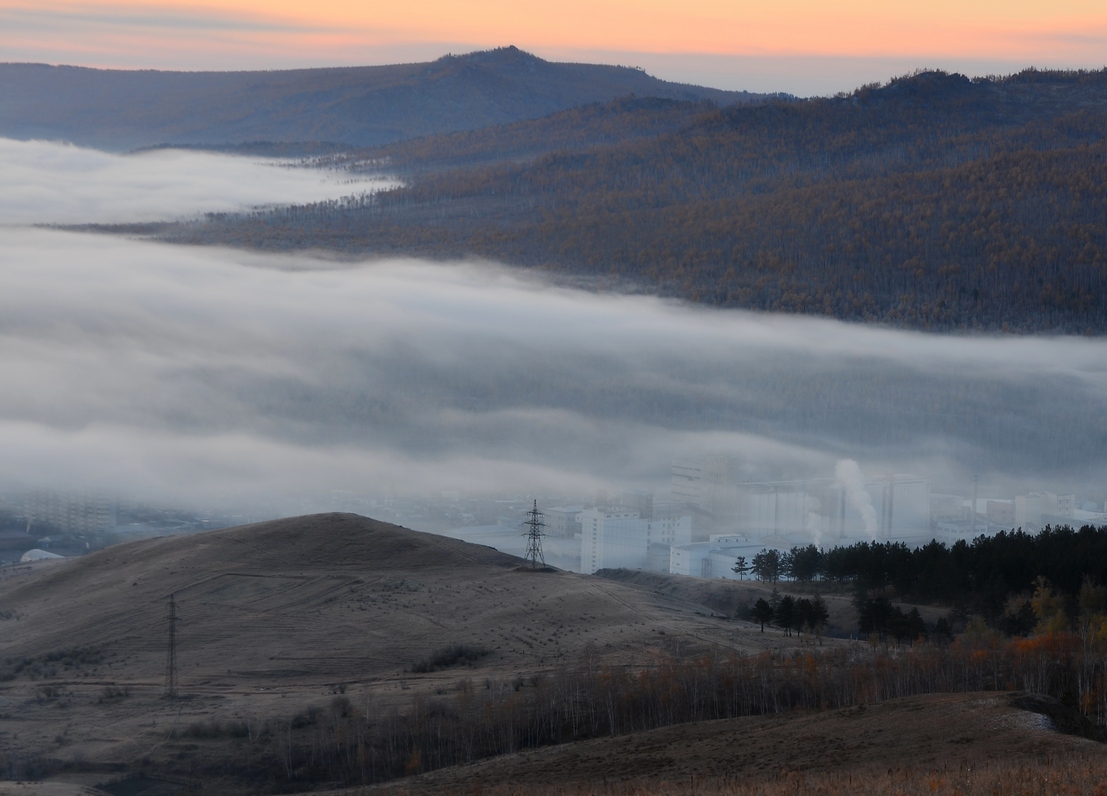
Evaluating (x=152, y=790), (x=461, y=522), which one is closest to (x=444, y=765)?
(x=152, y=790)

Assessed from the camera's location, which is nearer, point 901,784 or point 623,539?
point 901,784

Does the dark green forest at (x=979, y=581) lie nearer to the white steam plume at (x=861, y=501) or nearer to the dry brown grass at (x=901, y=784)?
the dry brown grass at (x=901, y=784)

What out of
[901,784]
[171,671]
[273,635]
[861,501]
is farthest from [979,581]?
[861,501]

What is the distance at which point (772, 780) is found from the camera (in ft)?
134

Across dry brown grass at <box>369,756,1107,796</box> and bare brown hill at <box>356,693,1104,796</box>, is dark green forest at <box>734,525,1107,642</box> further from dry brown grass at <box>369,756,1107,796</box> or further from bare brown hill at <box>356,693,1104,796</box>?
dry brown grass at <box>369,756,1107,796</box>

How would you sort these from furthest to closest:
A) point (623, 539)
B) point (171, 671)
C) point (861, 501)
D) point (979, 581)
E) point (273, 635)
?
1. point (861, 501)
2. point (623, 539)
3. point (979, 581)
4. point (273, 635)
5. point (171, 671)

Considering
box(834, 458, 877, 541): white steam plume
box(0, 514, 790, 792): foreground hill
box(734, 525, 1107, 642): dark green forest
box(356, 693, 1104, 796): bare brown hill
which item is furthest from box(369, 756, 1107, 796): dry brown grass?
box(834, 458, 877, 541): white steam plume

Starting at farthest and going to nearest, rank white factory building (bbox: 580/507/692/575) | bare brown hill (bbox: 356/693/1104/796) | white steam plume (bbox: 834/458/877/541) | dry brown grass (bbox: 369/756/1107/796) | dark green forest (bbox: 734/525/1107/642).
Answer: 1. white steam plume (bbox: 834/458/877/541)
2. white factory building (bbox: 580/507/692/575)
3. dark green forest (bbox: 734/525/1107/642)
4. bare brown hill (bbox: 356/693/1104/796)
5. dry brown grass (bbox: 369/756/1107/796)

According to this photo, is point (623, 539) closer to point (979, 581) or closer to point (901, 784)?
point (979, 581)

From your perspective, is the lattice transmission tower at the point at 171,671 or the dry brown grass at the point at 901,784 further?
the lattice transmission tower at the point at 171,671

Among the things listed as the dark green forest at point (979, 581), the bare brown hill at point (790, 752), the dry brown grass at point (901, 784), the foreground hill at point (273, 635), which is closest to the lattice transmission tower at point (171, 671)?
the foreground hill at point (273, 635)

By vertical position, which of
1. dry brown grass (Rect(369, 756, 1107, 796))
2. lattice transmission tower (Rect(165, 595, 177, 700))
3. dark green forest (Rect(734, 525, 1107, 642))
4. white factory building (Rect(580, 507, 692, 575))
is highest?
dry brown grass (Rect(369, 756, 1107, 796))

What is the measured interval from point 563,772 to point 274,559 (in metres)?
40.4

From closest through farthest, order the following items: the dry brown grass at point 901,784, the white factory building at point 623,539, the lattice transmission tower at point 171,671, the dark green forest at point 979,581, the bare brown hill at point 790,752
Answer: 1. the dry brown grass at point 901,784
2. the bare brown hill at point 790,752
3. the lattice transmission tower at point 171,671
4. the dark green forest at point 979,581
5. the white factory building at point 623,539
